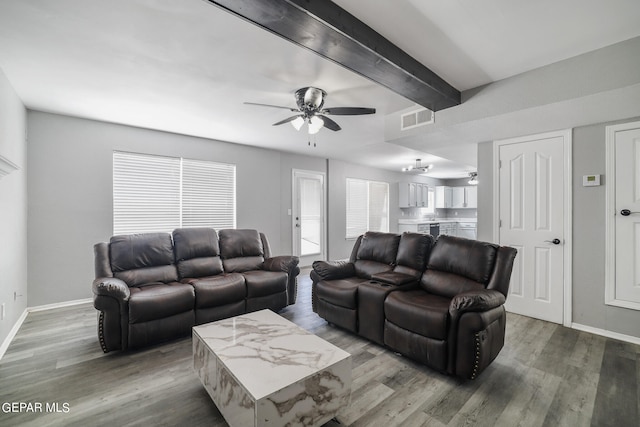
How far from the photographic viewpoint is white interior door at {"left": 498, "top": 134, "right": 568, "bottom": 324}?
3205 millimetres

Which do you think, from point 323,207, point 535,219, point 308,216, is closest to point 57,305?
point 308,216

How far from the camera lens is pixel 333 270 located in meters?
3.21

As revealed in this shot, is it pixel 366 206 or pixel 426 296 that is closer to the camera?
pixel 426 296

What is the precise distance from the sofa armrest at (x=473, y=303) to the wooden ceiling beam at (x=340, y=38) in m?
1.82

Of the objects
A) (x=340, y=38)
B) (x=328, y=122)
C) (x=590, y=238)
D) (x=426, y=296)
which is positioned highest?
(x=340, y=38)

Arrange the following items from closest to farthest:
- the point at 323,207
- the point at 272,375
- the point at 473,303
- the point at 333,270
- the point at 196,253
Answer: the point at 272,375 < the point at 473,303 < the point at 333,270 < the point at 196,253 < the point at 323,207

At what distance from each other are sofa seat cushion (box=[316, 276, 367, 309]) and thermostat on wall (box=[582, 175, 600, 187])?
8.74 ft

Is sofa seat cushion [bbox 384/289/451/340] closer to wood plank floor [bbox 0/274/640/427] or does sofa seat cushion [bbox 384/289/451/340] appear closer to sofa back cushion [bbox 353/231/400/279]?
wood plank floor [bbox 0/274/640/427]

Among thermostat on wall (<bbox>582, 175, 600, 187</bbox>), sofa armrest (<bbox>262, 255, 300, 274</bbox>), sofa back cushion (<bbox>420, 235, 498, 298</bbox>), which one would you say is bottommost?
sofa armrest (<bbox>262, 255, 300, 274</bbox>)

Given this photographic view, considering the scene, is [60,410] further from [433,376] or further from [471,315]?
[471,315]

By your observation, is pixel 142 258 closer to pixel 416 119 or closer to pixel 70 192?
pixel 70 192

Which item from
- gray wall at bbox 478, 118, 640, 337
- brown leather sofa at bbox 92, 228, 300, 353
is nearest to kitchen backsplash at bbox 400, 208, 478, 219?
gray wall at bbox 478, 118, 640, 337

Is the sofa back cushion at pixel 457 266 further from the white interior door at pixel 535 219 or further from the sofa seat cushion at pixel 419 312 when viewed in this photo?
the white interior door at pixel 535 219

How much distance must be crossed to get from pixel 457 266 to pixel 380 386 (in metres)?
1.29
